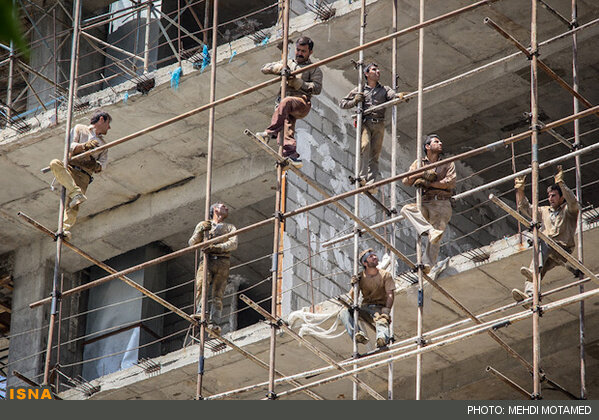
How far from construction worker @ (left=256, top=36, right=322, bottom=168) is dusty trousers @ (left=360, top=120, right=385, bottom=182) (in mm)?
1226

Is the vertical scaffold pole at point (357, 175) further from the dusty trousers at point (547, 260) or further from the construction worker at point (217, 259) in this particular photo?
the dusty trousers at point (547, 260)

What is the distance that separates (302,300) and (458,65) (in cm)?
407

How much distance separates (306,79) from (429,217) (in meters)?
2.19

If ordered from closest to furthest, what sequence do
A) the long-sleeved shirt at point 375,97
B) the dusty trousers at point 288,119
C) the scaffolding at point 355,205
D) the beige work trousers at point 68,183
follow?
the scaffolding at point 355,205 < the dusty trousers at point 288,119 < the beige work trousers at point 68,183 < the long-sleeved shirt at point 375,97

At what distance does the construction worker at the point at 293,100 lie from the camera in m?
15.9

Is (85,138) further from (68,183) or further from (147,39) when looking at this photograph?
(147,39)

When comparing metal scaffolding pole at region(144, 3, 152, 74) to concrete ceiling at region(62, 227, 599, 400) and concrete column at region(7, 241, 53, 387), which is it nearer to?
concrete column at region(7, 241, 53, 387)

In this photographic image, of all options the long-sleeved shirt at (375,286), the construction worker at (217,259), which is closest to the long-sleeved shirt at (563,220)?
the long-sleeved shirt at (375,286)

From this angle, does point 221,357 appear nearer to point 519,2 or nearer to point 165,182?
point 165,182

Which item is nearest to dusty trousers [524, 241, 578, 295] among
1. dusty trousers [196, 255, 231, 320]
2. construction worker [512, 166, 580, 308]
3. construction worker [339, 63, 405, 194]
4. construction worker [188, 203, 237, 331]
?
construction worker [512, 166, 580, 308]

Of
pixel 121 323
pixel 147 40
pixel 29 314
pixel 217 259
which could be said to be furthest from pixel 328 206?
pixel 29 314

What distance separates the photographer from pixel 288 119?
16125mm

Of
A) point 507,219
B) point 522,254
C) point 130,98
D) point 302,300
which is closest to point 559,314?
point 522,254

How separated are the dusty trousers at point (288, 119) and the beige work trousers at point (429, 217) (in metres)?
1.48
